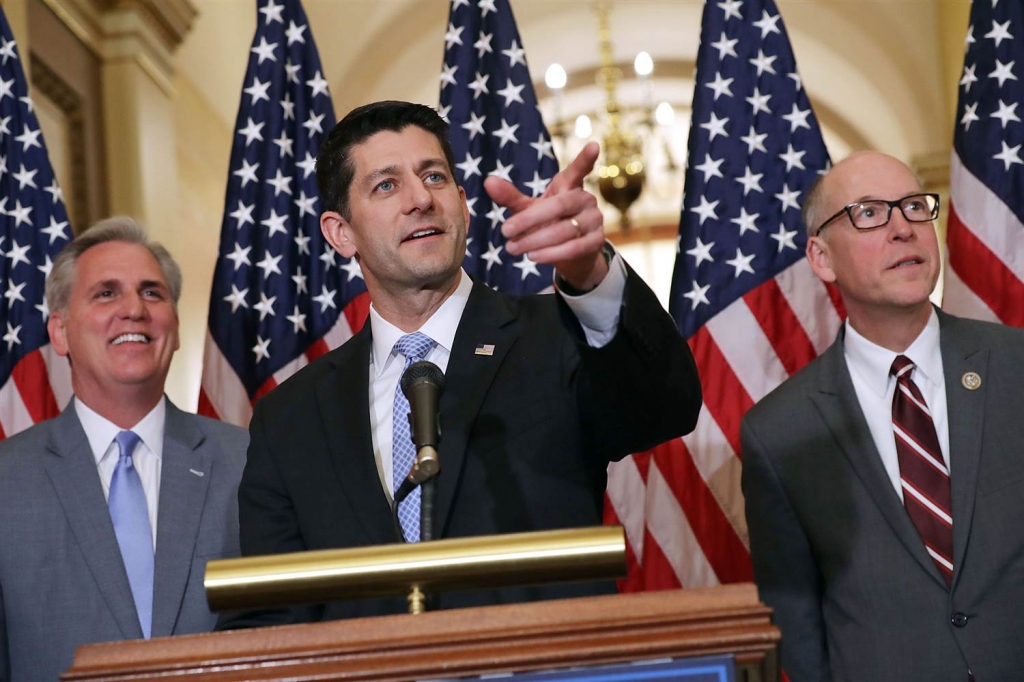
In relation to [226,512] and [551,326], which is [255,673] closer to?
[551,326]

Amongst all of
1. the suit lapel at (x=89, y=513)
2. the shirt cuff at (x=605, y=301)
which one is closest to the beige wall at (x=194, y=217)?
the suit lapel at (x=89, y=513)

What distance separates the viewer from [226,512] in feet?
9.16

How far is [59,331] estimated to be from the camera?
3047 millimetres

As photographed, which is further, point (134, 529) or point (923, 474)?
point (134, 529)

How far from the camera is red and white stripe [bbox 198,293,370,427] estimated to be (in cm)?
355

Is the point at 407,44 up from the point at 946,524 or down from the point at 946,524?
up

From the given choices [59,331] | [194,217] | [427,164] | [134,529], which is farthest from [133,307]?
[194,217]

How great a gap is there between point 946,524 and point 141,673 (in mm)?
1710

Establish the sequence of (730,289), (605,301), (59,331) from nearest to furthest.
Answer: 1. (605,301)
2. (59,331)
3. (730,289)

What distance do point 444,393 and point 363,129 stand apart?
568 millimetres

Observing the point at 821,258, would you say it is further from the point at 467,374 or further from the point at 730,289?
the point at 467,374

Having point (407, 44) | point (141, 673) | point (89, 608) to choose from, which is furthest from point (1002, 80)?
point (407, 44)

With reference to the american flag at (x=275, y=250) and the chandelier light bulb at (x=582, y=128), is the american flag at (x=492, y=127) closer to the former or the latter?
the american flag at (x=275, y=250)

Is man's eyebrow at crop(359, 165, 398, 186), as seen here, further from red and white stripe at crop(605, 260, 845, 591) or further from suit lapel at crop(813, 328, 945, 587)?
red and white stripe at crop(605, 260, 845, 591)
